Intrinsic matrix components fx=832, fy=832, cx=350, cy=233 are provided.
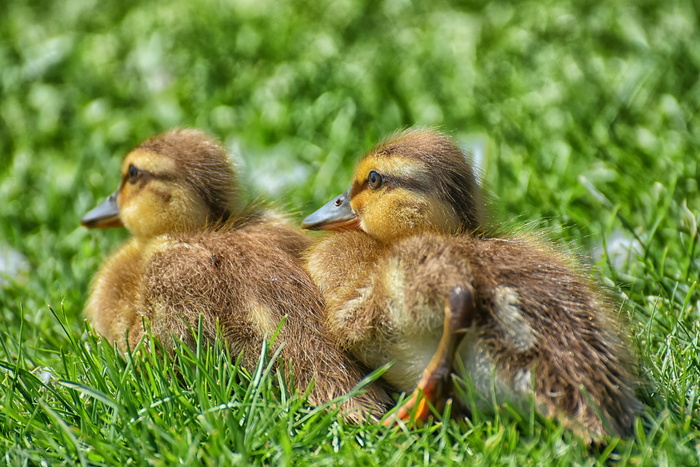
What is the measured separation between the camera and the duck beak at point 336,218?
288cm

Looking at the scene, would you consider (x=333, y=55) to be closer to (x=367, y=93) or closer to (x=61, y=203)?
(x=367, y=93)

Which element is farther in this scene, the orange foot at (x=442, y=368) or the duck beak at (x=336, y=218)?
the duck beak at (x=336, y=218)

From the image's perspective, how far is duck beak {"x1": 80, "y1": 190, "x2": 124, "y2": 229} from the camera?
334cm

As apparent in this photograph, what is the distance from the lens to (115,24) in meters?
6.51

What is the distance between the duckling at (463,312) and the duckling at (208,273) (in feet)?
0.34

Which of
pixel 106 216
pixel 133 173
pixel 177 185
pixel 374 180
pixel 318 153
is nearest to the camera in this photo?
pixel 374 180

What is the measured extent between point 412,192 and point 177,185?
90 cm

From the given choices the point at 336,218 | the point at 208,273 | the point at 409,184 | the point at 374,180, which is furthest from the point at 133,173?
the point at 409,184

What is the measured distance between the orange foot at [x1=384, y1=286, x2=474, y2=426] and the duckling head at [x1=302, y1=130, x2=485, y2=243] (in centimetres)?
46

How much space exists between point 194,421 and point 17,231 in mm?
2441

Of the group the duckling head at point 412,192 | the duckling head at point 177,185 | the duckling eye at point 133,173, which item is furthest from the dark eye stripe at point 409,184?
the duckling eye at point 133,173

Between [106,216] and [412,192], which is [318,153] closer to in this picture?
[106,216]

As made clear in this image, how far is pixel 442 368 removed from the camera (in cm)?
234

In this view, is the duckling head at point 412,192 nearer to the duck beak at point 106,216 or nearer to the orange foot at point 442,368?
the orange foot at point 442,368
